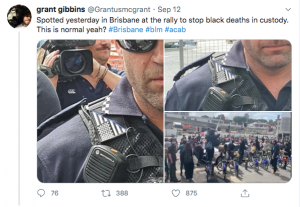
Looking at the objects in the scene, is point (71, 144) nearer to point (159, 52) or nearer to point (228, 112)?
point (159, 52)

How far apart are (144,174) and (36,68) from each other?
1312 mm

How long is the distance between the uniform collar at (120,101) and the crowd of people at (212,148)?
1.35 feet

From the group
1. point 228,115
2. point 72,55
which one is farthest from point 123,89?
point 228,115

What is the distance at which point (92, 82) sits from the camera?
4.19 m

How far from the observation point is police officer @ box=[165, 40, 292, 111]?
4164 mm

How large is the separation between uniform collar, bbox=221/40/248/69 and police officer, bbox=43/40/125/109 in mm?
904

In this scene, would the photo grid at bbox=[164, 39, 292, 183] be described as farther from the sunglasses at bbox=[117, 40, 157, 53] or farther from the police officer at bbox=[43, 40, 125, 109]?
the police officer at bbox=[43, 40, 125, 109]

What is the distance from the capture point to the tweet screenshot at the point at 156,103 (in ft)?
13.5

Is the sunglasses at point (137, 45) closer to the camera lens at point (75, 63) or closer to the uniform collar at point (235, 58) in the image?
the camera lens at point (75, 63)
